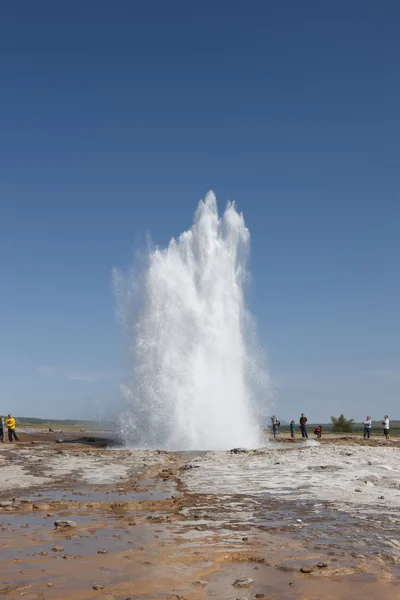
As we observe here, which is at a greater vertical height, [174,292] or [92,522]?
[174,292]

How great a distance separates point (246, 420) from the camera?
32375 millimetres

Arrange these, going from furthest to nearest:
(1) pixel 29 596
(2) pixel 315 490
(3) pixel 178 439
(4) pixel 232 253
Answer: (4) pixel 232 253 → (3) pixel 178 439 → (2) pixel 315 490 → (1) pixel 29 596

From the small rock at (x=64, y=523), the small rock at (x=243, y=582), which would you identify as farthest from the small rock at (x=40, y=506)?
the small rock at (x=243, y=582)

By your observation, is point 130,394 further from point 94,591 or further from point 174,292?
point 94,591

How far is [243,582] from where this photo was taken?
6.36 metres

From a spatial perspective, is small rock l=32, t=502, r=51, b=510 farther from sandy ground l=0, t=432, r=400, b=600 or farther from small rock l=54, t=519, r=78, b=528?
small rock l=54, t=519, r=78, b=528

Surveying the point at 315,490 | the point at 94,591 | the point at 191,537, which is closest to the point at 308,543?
the point at 191,537

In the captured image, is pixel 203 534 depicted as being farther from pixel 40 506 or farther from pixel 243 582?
pixel 40 506

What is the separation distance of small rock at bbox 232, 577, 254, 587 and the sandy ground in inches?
1.0

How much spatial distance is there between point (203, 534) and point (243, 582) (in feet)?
8.37

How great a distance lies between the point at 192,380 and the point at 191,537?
21967 millimetres

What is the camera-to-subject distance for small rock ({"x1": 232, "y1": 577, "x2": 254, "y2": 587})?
20.7 ft

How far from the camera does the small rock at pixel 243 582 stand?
6320 mm

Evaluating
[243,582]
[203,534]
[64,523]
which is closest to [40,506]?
[64,523]
